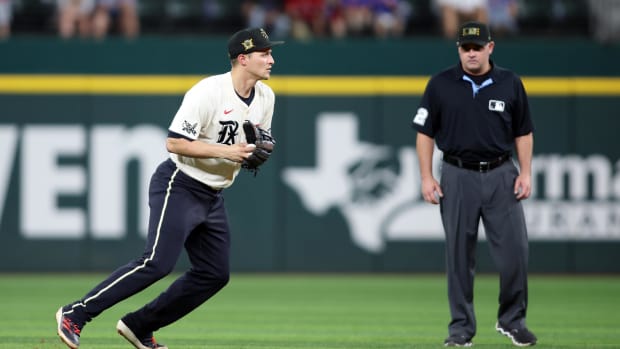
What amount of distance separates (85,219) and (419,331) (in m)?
7.44

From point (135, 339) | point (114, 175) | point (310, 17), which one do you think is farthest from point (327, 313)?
point (310, 17)

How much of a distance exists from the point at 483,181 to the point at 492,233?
1.30ft

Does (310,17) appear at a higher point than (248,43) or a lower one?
lower

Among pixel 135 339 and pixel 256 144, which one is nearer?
pixel 256 144

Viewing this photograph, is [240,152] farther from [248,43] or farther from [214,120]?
[248,43]

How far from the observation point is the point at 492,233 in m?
8.81

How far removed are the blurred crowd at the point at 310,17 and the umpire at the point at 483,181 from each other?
7801 millimetres

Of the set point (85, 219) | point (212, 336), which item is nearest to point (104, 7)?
point (85, 219)

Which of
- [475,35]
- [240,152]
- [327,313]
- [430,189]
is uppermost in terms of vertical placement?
[475,35]

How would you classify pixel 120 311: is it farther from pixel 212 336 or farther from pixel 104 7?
pixel 104 7

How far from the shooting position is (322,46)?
1638 cm

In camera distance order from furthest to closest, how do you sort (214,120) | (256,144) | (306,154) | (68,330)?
1. (306,154)
2. (214,120)
3. (256,144)
4. (68,330)

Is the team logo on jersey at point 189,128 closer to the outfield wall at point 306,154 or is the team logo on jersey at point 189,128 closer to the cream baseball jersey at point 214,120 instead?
the cream baseball jersey at point 214,120

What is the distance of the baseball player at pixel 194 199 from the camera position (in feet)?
25.1
